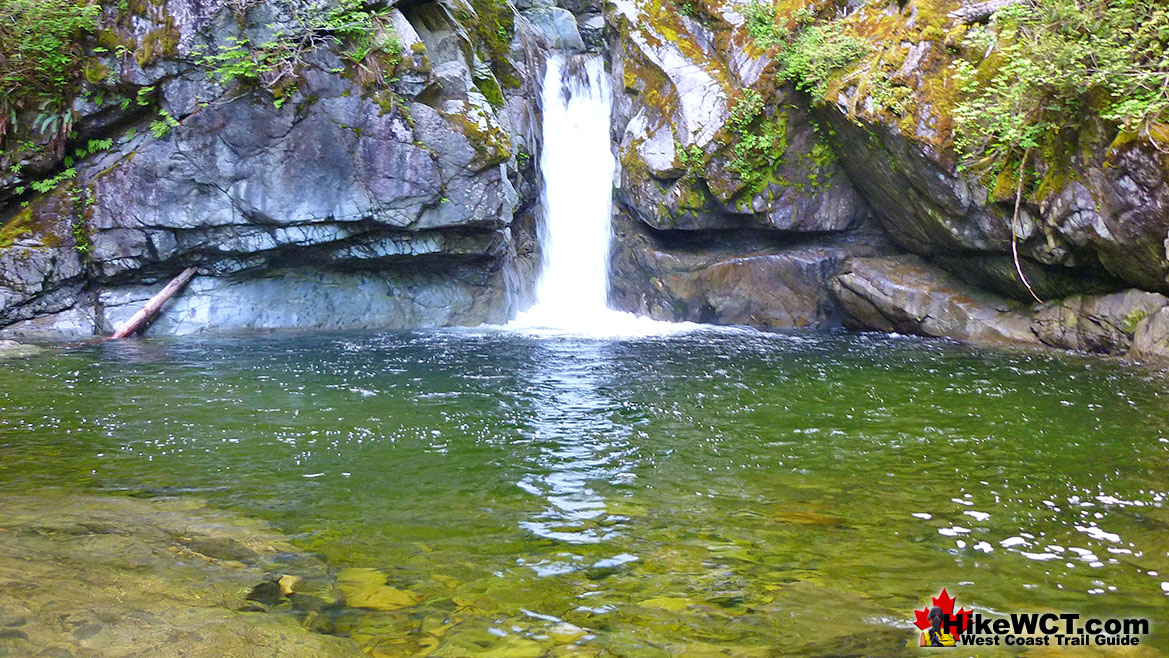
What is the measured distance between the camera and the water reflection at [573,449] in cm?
551

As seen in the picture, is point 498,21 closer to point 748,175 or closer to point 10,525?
point 748,175

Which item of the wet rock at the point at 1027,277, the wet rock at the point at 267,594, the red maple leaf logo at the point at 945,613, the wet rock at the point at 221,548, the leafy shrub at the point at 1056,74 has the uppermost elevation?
the leafy shrub at the point at 1056,74

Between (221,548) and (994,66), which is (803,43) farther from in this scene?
(221,548)

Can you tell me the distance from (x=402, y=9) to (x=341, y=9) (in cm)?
198

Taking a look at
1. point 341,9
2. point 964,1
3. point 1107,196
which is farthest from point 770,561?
point 341,9

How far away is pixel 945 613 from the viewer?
13.3 feet

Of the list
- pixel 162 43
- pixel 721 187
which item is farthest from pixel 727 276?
pixel 162 43

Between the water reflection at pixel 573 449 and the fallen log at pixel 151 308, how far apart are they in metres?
9.49

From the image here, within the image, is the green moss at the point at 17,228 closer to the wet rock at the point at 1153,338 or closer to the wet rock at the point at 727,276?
the wet rock at the point at 727,276

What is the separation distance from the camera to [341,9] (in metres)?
16.6

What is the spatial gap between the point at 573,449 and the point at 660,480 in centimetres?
123

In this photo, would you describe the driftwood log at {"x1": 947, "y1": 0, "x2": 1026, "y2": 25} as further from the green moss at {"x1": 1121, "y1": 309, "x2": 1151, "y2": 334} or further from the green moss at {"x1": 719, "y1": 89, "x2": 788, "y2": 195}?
the green moss at {"x1": 1121, "y1": 309, "x2": 1151, "y2": 334}

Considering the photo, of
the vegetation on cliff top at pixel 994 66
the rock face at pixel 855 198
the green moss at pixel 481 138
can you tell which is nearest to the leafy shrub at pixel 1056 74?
the vegetation on cliff top at pixel 994 66

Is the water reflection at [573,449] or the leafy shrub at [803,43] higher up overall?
the leafy shrub at [803,43]
